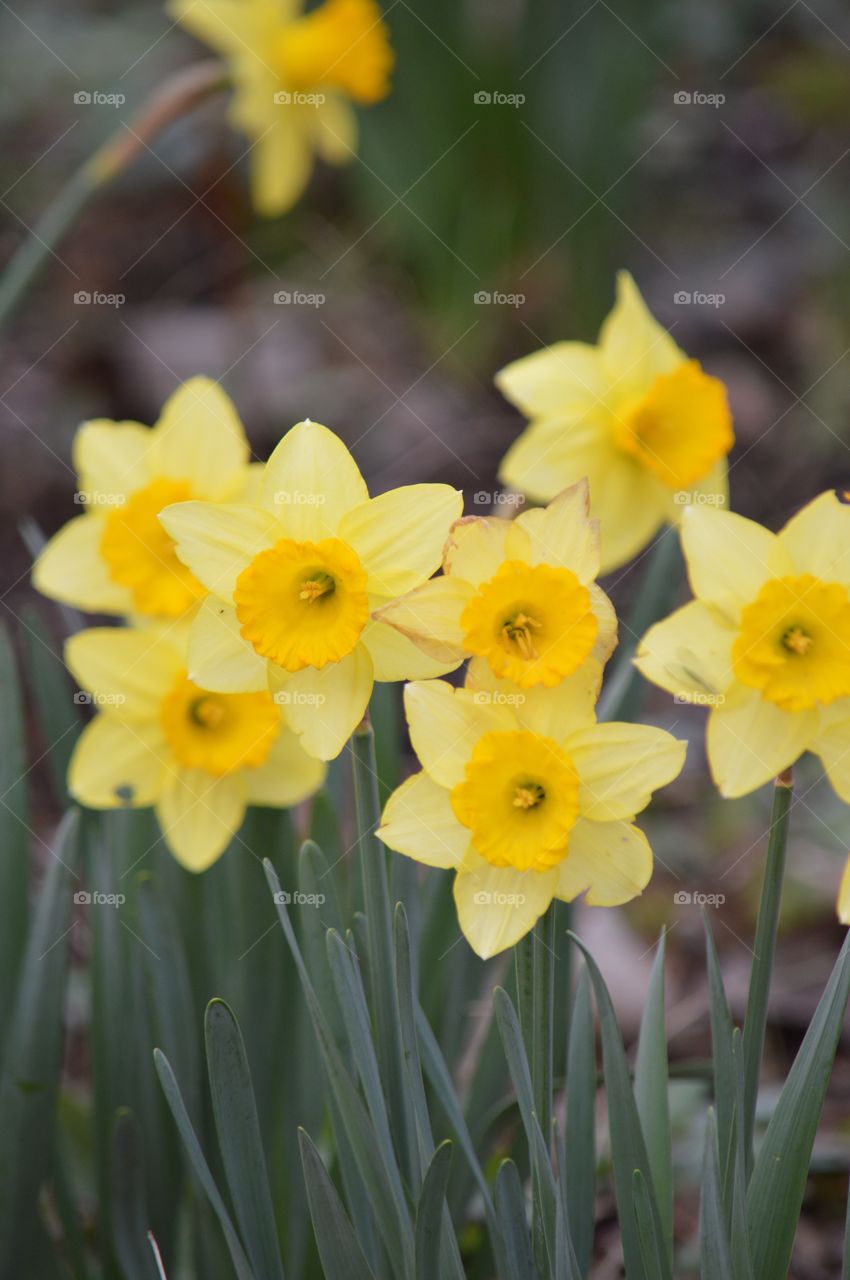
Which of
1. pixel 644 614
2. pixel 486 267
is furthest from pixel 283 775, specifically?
pixel 486 267

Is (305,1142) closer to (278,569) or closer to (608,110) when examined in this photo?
(278,569)

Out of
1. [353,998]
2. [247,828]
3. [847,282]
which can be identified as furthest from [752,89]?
[353,998]

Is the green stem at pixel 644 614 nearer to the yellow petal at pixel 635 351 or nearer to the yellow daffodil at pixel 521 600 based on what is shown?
the yellow petal at pixel 635 351

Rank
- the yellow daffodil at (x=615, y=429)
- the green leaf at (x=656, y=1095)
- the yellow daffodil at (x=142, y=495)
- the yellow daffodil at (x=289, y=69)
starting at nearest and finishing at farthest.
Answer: the green leaf at (x=656, y=1095), the yellow daffodil at (x=142, y=495), the yellow daffodil at (x=615, y=429), the yellow daffodil at (x=289, y=69)

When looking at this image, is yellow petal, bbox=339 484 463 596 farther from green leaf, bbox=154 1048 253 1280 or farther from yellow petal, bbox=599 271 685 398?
yellow petal, bbox=599 271 685 398

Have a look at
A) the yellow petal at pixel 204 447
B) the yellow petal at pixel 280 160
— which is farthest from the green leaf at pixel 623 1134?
the yellow petal at pixel 280 160

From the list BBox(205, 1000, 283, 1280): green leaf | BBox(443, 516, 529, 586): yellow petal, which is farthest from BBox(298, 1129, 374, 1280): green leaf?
BBox(443, 516, 529, 586): yellow petal
